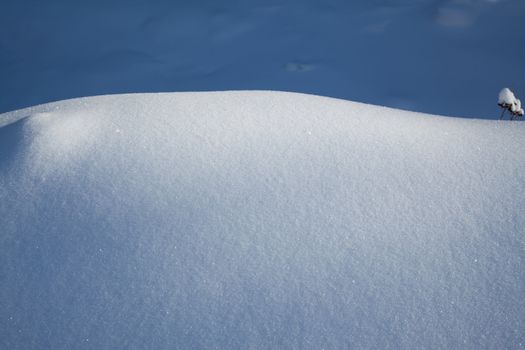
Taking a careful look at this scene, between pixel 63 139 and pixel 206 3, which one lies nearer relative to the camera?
pixel 63 139

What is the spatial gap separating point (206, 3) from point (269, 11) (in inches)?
22.0

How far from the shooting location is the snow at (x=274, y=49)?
8.70 ft

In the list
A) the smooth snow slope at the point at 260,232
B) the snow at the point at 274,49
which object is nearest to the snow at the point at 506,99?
the smooth snow slope at the point at 260,232

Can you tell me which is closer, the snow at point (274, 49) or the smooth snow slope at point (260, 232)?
the smooth snow slope at point (260, 232)

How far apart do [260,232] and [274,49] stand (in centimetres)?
234

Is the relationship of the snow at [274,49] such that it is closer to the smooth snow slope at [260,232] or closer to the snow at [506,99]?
the snow at [506,99]

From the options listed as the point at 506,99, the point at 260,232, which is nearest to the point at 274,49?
the point at 506,99

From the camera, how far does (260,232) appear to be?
97 cm

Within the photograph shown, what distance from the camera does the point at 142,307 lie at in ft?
2.87

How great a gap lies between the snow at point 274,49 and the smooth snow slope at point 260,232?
1.48 m

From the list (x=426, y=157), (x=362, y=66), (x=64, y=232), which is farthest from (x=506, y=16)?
(x=64, y=232)

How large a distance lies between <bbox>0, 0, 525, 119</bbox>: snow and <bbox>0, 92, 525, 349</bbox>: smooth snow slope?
148 centimetres

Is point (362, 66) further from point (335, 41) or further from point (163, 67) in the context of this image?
point (163, 67)

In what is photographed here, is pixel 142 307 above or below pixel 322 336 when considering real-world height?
above
